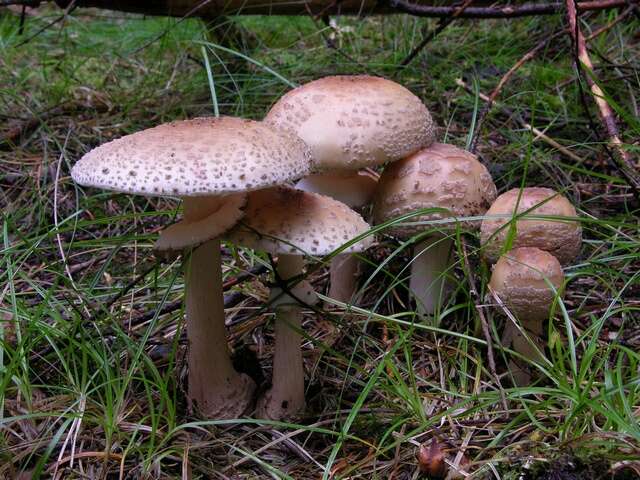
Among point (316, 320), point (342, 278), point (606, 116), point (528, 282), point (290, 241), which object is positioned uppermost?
point (606, 116)

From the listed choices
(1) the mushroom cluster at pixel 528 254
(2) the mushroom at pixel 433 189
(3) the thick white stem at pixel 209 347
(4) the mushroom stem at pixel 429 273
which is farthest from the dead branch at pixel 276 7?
(3) the thick white stem at pixel 209 347

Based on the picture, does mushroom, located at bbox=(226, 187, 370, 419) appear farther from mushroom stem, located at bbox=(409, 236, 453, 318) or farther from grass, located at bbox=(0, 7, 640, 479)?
mushroom stem, located at bbox=(409, 236, 453, 318)

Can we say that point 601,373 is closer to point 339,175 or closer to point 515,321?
point 515,321

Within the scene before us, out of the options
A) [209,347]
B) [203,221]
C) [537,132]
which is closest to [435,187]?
[203,221]

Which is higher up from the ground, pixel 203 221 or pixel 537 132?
pixel 203 221

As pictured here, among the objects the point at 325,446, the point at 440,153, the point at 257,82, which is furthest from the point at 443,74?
the point at 325,446

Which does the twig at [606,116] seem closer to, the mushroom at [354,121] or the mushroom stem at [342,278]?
the mushroom at [354,121]

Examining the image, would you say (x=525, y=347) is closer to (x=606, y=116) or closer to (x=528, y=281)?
(x=528, y=281)
